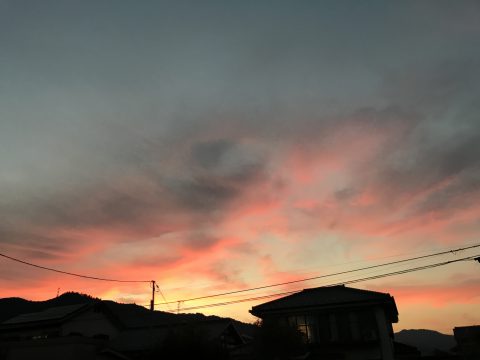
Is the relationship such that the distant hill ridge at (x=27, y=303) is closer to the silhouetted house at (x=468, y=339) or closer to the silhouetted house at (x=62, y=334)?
the silhouetted house at (x=62, y=334)

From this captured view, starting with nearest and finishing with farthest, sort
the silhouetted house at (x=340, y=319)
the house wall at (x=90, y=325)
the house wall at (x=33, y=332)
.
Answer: the silhouetted house at (x=340, y=319) → the house wall at (x=33, y=332) → the house wall at (x=90, y=325)

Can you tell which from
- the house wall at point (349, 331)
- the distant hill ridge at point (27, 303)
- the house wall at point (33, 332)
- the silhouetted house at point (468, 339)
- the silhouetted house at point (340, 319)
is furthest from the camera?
the distant hill ridge at point (27, 303)

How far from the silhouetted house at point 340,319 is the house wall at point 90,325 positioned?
69.3ft

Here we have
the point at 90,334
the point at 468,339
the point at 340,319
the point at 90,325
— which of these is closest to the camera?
the point at 340,319

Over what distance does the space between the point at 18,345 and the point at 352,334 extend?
3274 centimetres

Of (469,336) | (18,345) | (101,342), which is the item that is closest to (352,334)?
(101,342)

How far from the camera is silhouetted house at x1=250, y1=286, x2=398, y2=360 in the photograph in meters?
34.4

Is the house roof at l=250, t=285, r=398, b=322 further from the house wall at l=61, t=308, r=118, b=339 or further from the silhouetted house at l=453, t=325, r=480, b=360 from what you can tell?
the silhouetted house at l=453, t=325, r=480, b=360

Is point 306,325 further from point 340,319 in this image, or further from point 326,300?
point 340,319

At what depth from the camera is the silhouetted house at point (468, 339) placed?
206 feet

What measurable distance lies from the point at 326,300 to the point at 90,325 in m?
28.3

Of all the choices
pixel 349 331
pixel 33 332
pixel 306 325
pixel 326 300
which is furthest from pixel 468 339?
pixel 33 332

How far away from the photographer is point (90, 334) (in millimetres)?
44906

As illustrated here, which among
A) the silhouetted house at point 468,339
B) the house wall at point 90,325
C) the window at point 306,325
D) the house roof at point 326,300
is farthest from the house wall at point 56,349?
the silhouetted house at point 468,339
